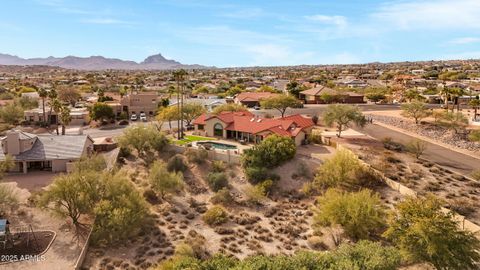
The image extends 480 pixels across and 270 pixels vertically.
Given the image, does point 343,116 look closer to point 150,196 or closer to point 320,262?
point 150,196

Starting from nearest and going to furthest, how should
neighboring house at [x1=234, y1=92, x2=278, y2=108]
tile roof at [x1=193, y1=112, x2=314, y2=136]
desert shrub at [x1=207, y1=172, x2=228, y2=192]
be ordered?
1. desert shrub at [x1=207, y1=172, x2=228, y2=192]
2. tile roof at [x1=193, y1=112, x2=314, y2=136]
3. neighboring house at [x1=234, y1=92, x2=278, y2=108]

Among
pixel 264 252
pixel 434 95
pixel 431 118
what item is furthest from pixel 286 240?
pixel 434 95

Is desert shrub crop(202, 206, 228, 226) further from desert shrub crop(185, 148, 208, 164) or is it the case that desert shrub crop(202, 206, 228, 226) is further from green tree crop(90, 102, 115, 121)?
green tree crop(90, 102, 115, 121)

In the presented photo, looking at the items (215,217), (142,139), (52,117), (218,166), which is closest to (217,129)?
(142,139)

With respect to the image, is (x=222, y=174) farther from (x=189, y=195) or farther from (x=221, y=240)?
(x=221, y=240)

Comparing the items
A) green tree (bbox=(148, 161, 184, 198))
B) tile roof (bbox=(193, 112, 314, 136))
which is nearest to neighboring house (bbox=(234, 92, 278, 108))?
tile roof (bbox=(193, 112, 314, 136))
